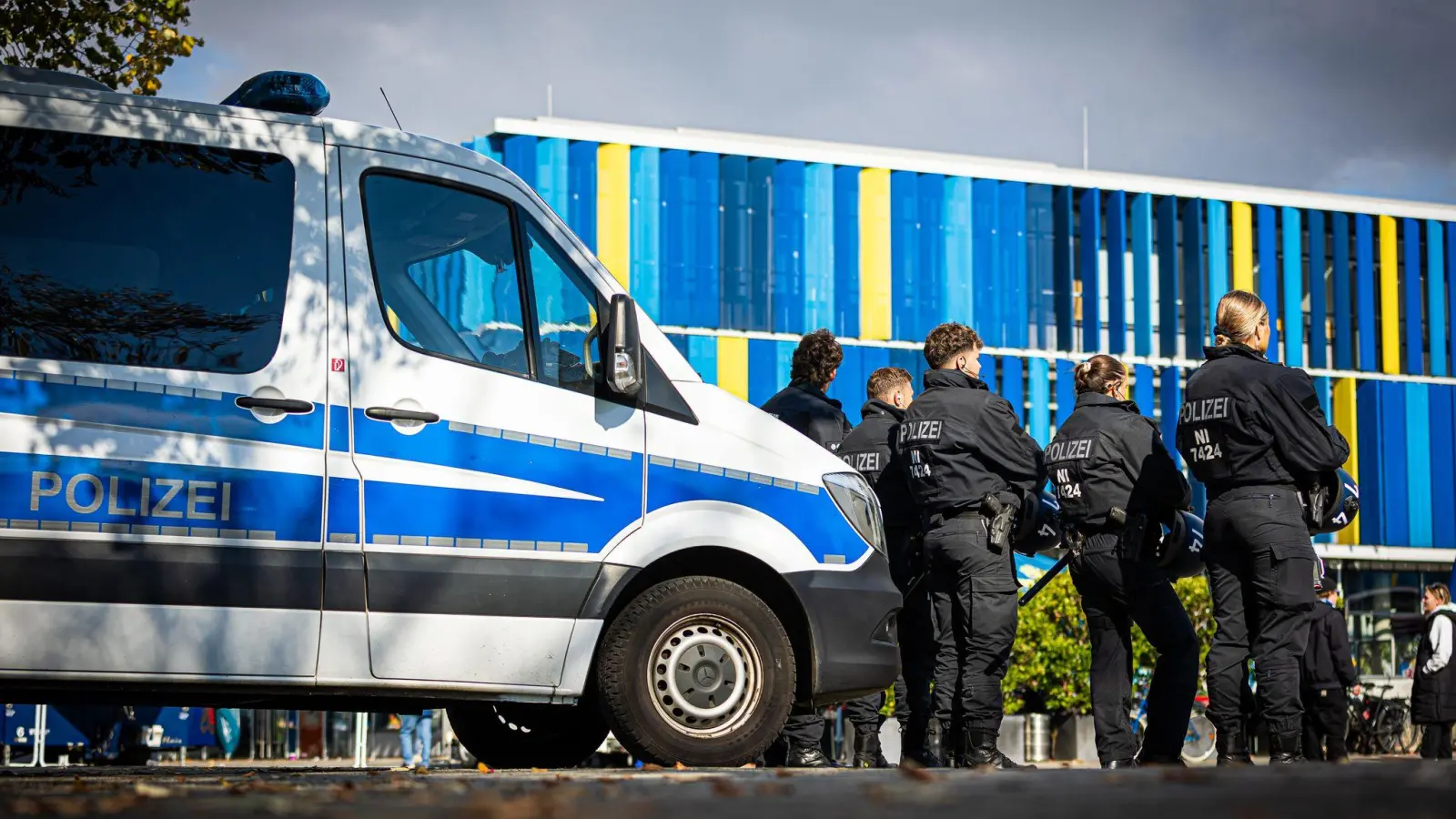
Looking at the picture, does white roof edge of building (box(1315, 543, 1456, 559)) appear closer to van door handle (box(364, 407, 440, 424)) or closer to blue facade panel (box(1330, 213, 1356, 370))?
blue facade panel (box(1330, 213, 1356, 370))

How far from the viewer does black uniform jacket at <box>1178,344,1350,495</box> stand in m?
7.16

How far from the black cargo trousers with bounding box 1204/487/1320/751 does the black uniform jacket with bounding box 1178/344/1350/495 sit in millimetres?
86

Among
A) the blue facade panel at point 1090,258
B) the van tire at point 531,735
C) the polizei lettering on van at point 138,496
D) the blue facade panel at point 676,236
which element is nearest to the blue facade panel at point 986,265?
the blue facade panel at point 1090,258

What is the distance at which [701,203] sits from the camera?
37688 millimetres

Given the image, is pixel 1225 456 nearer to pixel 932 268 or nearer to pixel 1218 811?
pixel 1218 811

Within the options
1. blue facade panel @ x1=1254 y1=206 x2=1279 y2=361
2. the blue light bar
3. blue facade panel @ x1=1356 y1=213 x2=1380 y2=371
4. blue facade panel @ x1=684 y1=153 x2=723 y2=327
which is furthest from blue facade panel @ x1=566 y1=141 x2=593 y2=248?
the blue light bar

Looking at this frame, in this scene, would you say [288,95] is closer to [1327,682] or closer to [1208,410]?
[1208,410]

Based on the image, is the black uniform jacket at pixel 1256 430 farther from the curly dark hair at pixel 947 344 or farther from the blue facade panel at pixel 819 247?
the blue facade panel at pixel 819 247

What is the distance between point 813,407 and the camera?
9219mm

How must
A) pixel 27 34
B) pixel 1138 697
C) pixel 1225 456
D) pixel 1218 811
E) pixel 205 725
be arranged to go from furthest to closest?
pixel 1138 697
pixel 205 725
pixel 27 34
pixel 1225 456
pixel 1218 811

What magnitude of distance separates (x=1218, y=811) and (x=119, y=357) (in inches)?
157

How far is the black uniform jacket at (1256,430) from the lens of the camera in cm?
716

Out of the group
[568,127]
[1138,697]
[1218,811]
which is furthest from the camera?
[568,127]

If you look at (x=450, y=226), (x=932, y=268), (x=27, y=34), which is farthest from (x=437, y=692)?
(x=932, y=268)
